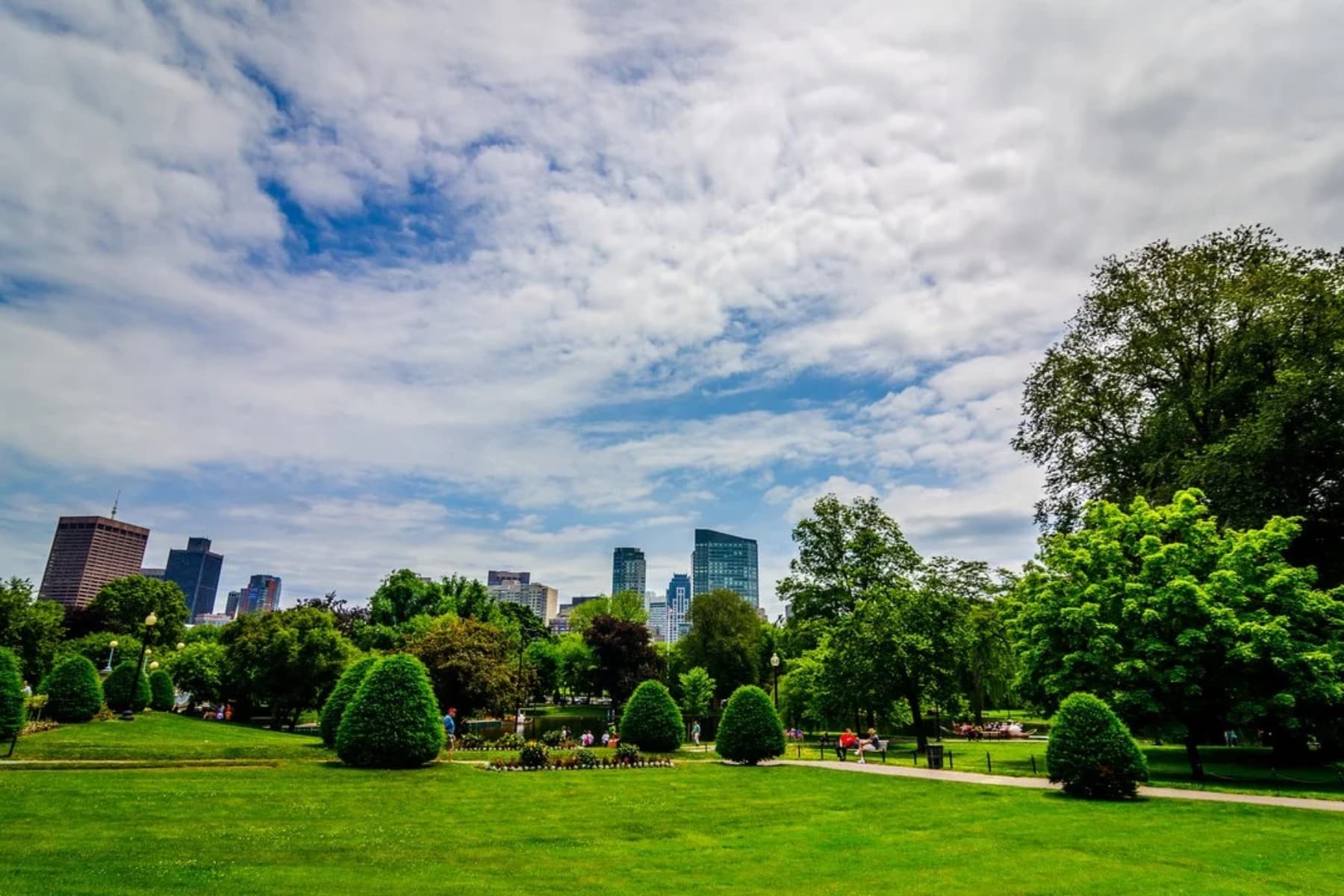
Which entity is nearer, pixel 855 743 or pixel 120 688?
pixel 855 743

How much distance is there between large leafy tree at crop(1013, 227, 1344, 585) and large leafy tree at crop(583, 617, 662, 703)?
118ft

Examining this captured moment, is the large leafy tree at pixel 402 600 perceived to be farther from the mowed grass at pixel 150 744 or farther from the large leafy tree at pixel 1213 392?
the large leafy tree at pixel 1213 392

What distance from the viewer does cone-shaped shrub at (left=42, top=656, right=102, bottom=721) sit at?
28594mm

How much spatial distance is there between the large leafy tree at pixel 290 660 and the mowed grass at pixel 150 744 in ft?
19.2

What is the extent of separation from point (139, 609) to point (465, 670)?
218 ft

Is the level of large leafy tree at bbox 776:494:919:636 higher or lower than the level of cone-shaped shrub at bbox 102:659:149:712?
higher

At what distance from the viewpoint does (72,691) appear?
94.7ft

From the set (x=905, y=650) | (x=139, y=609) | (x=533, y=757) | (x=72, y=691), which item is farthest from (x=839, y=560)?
(x=139, y=609)

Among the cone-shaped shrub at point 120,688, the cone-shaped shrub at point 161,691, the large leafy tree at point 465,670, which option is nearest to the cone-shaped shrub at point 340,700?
the large leafy tree at point 465,670

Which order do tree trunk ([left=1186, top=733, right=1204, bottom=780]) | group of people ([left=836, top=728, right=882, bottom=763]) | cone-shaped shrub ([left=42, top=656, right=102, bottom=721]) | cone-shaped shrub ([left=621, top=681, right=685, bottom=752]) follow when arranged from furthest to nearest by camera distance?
group of people ([left=836, top=728, right=882, bottom=763]) < cone-shaped shrub ([left=621, top=681, right=685, bottom=752]) < cone-shaped shrub ([left=42, top=656, right=102, bottom=721]) < tree trunk ([left=1186, top=733, right=1204, bottom=780])

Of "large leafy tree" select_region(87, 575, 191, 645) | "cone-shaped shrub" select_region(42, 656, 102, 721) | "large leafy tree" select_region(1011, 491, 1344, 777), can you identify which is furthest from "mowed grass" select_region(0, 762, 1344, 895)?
"large leafy tree" select_region(87, 575, 191, 645)

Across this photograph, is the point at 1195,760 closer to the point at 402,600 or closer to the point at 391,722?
the point at 391,722

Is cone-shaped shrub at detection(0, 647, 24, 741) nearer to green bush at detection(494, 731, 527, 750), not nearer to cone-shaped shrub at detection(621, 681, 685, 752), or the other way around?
green bush at detection(494, 731, 527, 750)

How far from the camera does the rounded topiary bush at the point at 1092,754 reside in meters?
18.0
